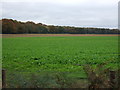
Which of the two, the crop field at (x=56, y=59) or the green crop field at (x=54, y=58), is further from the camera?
the green crop field at (x=54, y=58)

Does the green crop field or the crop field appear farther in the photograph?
the green crop field

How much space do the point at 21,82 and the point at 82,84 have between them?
4.34ft

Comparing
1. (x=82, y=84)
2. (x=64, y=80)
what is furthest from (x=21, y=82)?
(x=82, y=84)

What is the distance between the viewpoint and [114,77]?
15.9ft

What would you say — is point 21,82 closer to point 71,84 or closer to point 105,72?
point 71,84

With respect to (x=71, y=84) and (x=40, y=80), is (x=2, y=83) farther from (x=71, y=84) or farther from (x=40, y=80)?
(x=71, y=84)

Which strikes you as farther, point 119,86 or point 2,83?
point 2,83

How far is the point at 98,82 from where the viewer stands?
4609 millimetres

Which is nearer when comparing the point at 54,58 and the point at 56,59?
the point at 56,59

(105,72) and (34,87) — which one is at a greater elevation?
(105,72)

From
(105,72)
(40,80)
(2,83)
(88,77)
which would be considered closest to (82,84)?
(88,77)

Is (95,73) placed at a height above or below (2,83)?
above

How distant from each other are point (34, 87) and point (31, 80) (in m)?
0.17

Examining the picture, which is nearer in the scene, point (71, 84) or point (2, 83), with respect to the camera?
point (71, 84)
